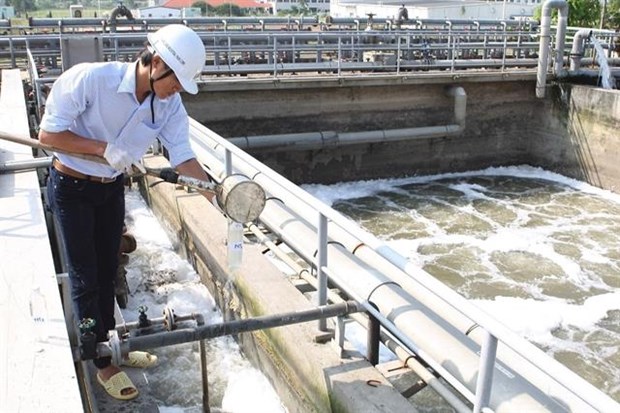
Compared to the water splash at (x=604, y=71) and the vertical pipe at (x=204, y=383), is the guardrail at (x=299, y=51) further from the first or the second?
the vertical pipe at (x=204, y=383)

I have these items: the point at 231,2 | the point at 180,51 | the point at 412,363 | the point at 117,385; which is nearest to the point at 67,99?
the point at 180,51

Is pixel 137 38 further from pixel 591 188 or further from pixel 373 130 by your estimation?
pixel 591 188

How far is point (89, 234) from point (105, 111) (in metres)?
0.62

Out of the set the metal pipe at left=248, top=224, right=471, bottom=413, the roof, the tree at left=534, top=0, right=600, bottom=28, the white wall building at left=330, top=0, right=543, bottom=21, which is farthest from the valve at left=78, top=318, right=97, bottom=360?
the roof

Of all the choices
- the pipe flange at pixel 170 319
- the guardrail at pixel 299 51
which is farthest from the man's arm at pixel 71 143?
the guardrail at pixel 299 51

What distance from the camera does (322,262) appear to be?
3.27 m

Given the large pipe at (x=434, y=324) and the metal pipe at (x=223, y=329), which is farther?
the metal pipe at (x=223, y=329)

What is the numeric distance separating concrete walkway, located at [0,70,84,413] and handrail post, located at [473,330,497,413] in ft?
4.70

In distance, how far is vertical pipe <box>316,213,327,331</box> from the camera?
3.19m

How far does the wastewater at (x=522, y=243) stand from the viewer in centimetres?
726

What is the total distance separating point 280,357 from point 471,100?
11483mm

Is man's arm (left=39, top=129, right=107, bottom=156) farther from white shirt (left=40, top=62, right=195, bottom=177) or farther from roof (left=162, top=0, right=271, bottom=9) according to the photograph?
roof (left=162, top=0, right=271, bottom=9)

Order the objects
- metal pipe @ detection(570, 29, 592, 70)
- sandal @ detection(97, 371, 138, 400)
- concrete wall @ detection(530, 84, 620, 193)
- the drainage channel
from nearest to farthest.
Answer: sandal @ detection(97, 371, 138, 400) → the drainage channel → concrete wall @ detection(530, 84, 620, 193) → metal pipe @ detection(570, 29, 592, 70)

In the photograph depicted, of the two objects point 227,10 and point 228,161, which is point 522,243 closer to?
point 228,161
